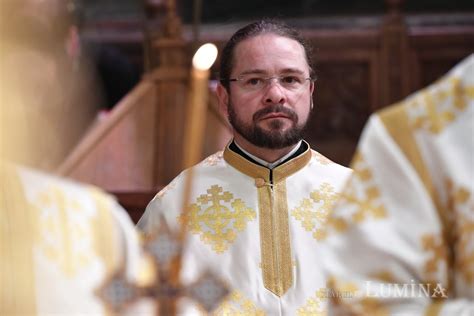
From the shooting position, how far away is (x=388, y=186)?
7.64 ft

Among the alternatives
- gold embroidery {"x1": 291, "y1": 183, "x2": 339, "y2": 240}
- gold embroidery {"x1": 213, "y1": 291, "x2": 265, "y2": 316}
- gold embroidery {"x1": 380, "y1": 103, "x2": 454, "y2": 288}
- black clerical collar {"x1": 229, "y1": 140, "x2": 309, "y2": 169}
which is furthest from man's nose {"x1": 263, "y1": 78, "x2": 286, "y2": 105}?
gold embroidery {"x1": 380, "y1": 103, "x2": 454, "y2": 288}

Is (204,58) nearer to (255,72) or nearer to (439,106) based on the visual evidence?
(439,106)

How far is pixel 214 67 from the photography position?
621 cm

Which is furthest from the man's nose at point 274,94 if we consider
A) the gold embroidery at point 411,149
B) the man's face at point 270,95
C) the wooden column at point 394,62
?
the wooden column at point 394,62

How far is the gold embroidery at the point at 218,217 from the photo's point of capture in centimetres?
372

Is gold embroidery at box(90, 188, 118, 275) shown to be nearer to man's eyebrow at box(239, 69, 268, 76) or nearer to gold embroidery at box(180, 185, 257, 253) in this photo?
gold embroidery at box(180, 185, 257, 253)

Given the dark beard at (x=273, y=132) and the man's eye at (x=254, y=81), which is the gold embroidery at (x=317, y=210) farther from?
the man's eye at (x=254, y=81)

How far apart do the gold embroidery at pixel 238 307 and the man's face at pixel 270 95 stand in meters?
0.63

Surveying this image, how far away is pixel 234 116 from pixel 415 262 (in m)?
1.74

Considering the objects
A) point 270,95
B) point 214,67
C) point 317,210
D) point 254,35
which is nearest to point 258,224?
point 317,210

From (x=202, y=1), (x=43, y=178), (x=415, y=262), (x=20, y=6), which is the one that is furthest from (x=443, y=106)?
(x=202, y=1)

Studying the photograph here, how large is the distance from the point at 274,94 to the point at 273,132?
0.48 ft

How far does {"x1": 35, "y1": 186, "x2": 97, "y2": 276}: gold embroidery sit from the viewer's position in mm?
2404

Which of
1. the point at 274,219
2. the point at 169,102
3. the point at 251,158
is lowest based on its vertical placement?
the point at 274,219
